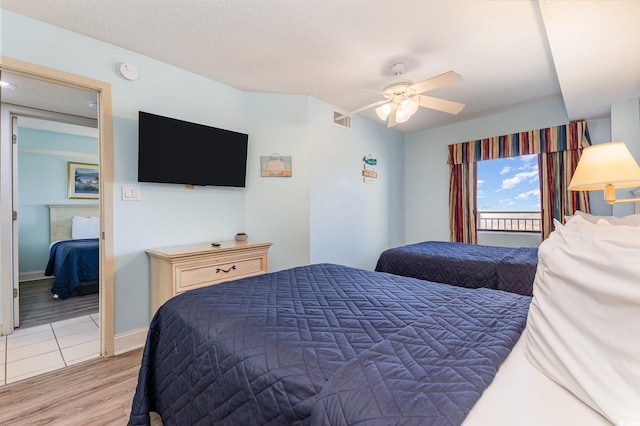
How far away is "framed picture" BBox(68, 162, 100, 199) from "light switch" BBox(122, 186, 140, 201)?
3765 mm

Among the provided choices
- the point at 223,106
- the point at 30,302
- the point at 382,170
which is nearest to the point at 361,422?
the point at 223,106

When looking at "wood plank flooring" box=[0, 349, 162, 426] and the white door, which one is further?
the white door

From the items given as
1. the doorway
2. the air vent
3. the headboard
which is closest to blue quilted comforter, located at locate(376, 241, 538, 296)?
the air vent

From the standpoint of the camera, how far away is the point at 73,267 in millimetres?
3693

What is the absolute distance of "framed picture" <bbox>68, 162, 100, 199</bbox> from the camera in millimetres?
5016

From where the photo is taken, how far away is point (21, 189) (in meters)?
4.60

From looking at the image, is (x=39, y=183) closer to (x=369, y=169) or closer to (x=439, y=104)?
(x=369, y=169)

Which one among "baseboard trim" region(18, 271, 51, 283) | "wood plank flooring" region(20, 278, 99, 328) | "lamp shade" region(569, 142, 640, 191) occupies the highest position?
"lamp shade" region(569, 142, 640, 191)

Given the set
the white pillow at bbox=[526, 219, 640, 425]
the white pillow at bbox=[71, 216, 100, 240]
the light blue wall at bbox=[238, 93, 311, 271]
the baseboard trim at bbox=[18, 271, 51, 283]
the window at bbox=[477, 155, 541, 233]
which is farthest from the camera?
the white pillow at bbox=[71, 216, 100, 240]

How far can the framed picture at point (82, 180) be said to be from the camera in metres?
5.02

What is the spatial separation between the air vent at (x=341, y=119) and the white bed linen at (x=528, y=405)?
3303 millimetres

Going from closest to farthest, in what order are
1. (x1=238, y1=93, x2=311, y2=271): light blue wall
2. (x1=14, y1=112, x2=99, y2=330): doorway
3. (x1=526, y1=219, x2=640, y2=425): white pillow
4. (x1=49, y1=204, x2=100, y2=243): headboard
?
(x1=526, y1=219, x2=640, y2=425): white pillow
(x1=238, y1=93, x2=311, y2=271): light blue wall
(x1=14, y1=112, x2=99, y2=330): doorway
(x1=49, y1=204, x2=100, y2=243): headboard

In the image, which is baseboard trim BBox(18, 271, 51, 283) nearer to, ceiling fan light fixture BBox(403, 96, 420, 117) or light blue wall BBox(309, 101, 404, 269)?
light blue wall BBox(309, 101, 404, 269)

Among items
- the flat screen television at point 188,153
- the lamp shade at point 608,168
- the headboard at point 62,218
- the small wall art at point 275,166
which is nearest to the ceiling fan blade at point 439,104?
the lamp shade at point 608,168
